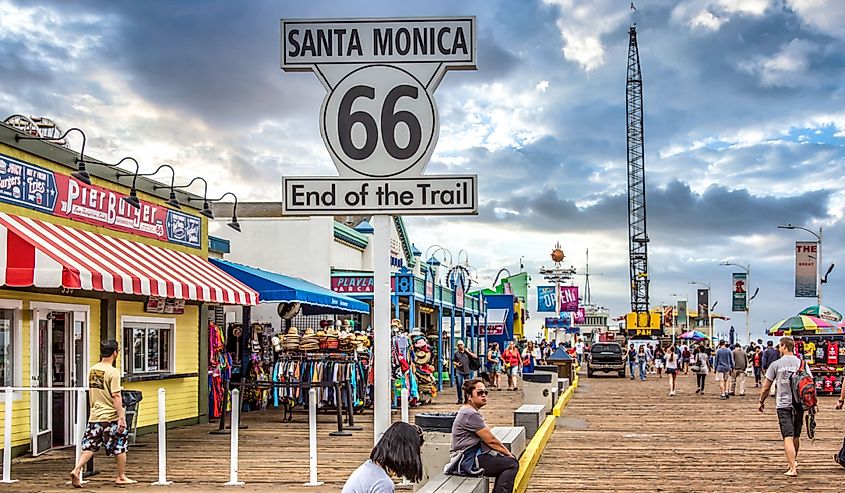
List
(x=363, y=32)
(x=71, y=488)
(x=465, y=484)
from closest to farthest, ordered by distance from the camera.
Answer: (x=363, y=32), (x=465, y=484), (x=71, y=488)

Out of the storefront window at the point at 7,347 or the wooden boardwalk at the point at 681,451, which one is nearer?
the wooden boardwalk at the point at 681,451

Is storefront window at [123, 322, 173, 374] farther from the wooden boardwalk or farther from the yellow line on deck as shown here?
the wooden boardwalk

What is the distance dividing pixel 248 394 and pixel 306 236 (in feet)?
28.5

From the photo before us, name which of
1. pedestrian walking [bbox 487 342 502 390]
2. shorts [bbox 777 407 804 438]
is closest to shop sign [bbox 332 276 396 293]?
pedestrian walking [bbox 487 342 502 390]

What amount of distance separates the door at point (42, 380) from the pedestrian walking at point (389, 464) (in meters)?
9.59

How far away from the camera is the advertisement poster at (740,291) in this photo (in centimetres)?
6650

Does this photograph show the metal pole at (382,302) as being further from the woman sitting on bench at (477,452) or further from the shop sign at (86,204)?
the shop sign at (86,204)

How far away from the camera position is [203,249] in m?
19.7

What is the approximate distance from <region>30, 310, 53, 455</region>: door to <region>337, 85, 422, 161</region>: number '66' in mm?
9535

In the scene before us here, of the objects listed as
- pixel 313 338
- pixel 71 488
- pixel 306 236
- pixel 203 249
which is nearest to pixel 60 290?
pixel 71 488

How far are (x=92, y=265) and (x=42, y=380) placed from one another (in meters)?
2.23

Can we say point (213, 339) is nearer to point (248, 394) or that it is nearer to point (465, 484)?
point (248, 394)

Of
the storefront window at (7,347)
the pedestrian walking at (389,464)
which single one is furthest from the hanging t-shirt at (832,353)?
the pedestrian walking at (389,464)

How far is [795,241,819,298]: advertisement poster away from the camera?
4544 centimetres
